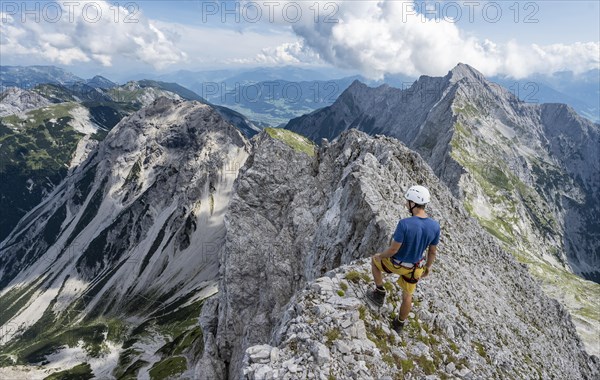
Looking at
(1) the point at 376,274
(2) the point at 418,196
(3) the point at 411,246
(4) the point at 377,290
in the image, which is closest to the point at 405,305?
(4) the point at 377,290

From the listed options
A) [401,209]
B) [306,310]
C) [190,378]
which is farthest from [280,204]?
[306,310]

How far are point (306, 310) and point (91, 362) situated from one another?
7973 inches

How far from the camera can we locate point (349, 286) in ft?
59.3

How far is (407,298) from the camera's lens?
16125 mm

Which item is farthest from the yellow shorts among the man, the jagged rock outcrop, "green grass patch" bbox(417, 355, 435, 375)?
"green grass patch" bbox(417, 355, 435, 375)

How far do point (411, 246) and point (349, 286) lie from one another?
4.40m

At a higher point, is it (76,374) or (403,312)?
(403,312)

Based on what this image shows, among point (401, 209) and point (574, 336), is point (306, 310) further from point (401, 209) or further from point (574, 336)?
point (574, 336)

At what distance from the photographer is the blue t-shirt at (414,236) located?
1484cm

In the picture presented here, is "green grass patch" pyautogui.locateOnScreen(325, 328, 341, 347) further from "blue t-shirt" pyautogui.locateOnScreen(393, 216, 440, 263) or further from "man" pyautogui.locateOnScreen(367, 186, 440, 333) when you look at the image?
"blue t-shirt" pyautogui.locateOnScreen(393, 216, 440, 263)

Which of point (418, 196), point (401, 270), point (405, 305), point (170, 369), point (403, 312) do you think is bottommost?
point (170, 369)

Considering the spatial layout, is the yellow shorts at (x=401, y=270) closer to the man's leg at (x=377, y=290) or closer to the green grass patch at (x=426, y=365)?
the man's leg at (x=377, y=290)

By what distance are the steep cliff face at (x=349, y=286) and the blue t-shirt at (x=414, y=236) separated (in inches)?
137

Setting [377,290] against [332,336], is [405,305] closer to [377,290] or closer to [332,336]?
[377,290]
